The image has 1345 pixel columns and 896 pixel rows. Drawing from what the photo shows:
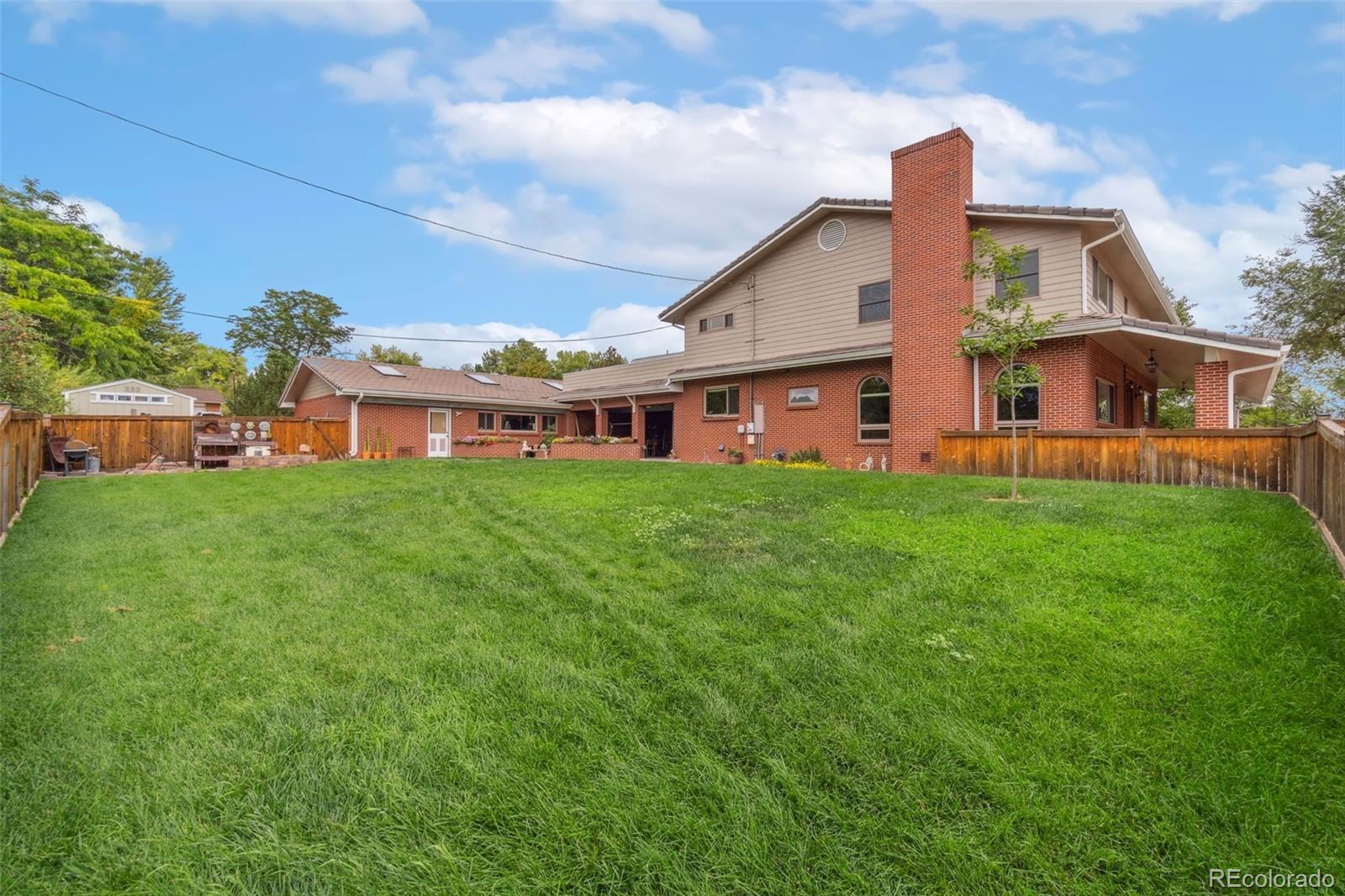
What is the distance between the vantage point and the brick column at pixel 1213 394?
412 inches

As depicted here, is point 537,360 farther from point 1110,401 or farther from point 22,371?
point 1110,401

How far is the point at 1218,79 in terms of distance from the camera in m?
11.9

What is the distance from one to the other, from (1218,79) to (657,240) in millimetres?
15854

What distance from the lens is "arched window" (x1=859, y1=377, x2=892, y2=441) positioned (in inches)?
536

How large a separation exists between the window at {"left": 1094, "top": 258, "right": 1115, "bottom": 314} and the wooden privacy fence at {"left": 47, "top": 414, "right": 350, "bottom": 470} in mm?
22168

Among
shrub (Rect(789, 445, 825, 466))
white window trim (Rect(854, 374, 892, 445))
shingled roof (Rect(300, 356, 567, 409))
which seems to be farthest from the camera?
shingled roof (Rect(300, 356, 567, 409))

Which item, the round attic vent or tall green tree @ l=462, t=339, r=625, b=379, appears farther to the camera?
tall green tree @ l=462, t=339, r=625, b=379

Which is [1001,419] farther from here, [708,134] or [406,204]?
[406,204]

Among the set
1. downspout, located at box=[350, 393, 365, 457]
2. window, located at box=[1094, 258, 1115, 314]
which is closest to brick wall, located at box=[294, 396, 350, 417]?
downspout, located at box=[350, 393, 365, 457]

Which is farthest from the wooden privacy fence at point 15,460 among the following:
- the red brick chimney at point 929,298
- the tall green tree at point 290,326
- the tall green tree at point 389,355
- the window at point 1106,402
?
the tall green tree at point 389,355

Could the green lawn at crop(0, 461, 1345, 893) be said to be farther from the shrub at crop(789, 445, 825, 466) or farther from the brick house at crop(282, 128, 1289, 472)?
the shrub at crop(789, 445, 825, 466)

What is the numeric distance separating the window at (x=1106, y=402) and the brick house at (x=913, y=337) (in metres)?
0.08

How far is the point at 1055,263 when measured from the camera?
11586 mm

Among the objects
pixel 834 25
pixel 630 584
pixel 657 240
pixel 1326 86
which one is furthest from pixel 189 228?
pixel 1326 86
